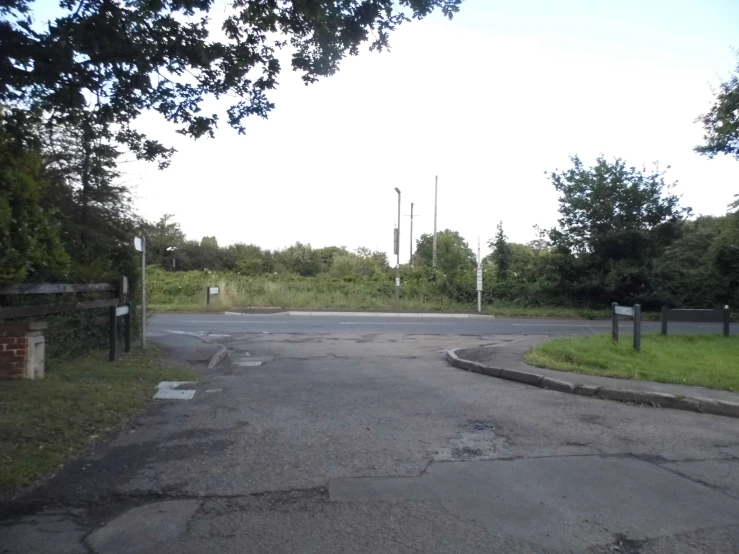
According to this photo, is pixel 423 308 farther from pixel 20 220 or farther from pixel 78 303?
pixel 20 220

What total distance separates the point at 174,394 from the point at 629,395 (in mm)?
6341

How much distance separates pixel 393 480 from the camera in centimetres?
584

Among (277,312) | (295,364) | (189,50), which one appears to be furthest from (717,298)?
(189,50)

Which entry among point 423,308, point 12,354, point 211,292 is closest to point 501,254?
point 423,308

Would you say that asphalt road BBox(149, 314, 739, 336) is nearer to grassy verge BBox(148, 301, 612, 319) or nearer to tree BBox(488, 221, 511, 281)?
grassy verge BBox(148, 301, 612, 319)

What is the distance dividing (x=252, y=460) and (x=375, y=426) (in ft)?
6.04

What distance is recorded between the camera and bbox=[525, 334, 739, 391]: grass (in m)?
11.0

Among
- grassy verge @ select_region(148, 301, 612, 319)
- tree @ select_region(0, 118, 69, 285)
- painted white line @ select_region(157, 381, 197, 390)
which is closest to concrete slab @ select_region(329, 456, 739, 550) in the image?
tree @ select_region(0, 118, 69, 285)

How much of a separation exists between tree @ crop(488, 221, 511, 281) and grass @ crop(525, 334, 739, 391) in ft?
67.8

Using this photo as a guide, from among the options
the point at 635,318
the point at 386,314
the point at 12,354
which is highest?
the point at 635,318

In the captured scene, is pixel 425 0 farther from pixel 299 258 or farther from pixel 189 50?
pixel 299 258

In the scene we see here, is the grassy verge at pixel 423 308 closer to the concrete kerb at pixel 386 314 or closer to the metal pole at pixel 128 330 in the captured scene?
the concrete kerb at pixel 386 314

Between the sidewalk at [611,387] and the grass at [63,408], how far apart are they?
17.2ft

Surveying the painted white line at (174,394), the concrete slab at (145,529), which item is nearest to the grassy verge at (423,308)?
the painted white line at (174,394)
